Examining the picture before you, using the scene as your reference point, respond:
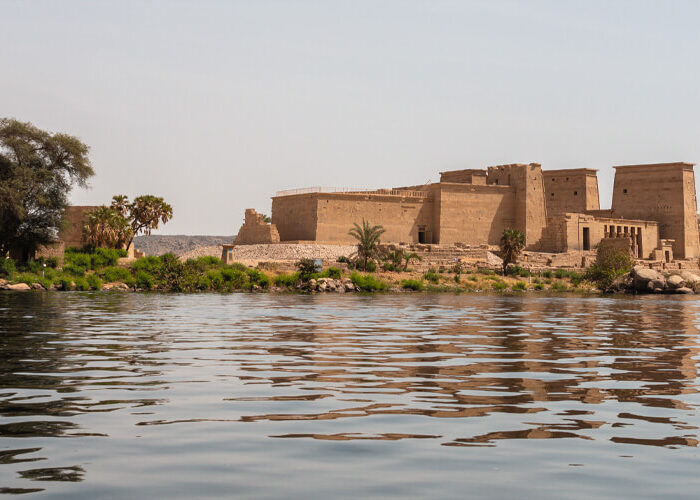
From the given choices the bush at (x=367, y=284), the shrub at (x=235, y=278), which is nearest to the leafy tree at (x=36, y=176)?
the shrub at (x=235, y=278)

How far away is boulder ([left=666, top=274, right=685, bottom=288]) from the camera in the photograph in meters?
48.2

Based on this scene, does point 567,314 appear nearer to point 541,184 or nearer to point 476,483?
point 476,483

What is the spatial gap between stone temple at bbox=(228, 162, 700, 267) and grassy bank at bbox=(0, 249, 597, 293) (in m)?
9.57

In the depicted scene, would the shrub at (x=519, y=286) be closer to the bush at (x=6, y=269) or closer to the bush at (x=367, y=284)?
the bush at (x=367, y=284)

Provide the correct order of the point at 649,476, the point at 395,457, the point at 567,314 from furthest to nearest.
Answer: the point at 567,314, the point at 395,457, the point at 649,476

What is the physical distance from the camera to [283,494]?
4855mm

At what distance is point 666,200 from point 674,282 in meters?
27.7

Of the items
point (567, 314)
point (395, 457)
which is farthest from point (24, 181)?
point (395, 457)

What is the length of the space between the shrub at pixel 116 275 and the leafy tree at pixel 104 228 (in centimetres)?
458

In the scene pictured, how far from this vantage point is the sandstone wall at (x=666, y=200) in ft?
240

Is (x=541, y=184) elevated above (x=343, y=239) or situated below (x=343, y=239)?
above

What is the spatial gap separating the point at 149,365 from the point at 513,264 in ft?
163

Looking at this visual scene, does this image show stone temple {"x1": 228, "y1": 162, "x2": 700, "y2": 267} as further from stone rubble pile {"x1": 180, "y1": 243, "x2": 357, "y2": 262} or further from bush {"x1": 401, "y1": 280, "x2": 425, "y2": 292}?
bush {"x1": 401, "y1": 280, "x2": 425, "y2": 292}

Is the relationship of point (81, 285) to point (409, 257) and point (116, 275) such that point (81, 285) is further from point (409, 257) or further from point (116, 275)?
point (409, 257)
